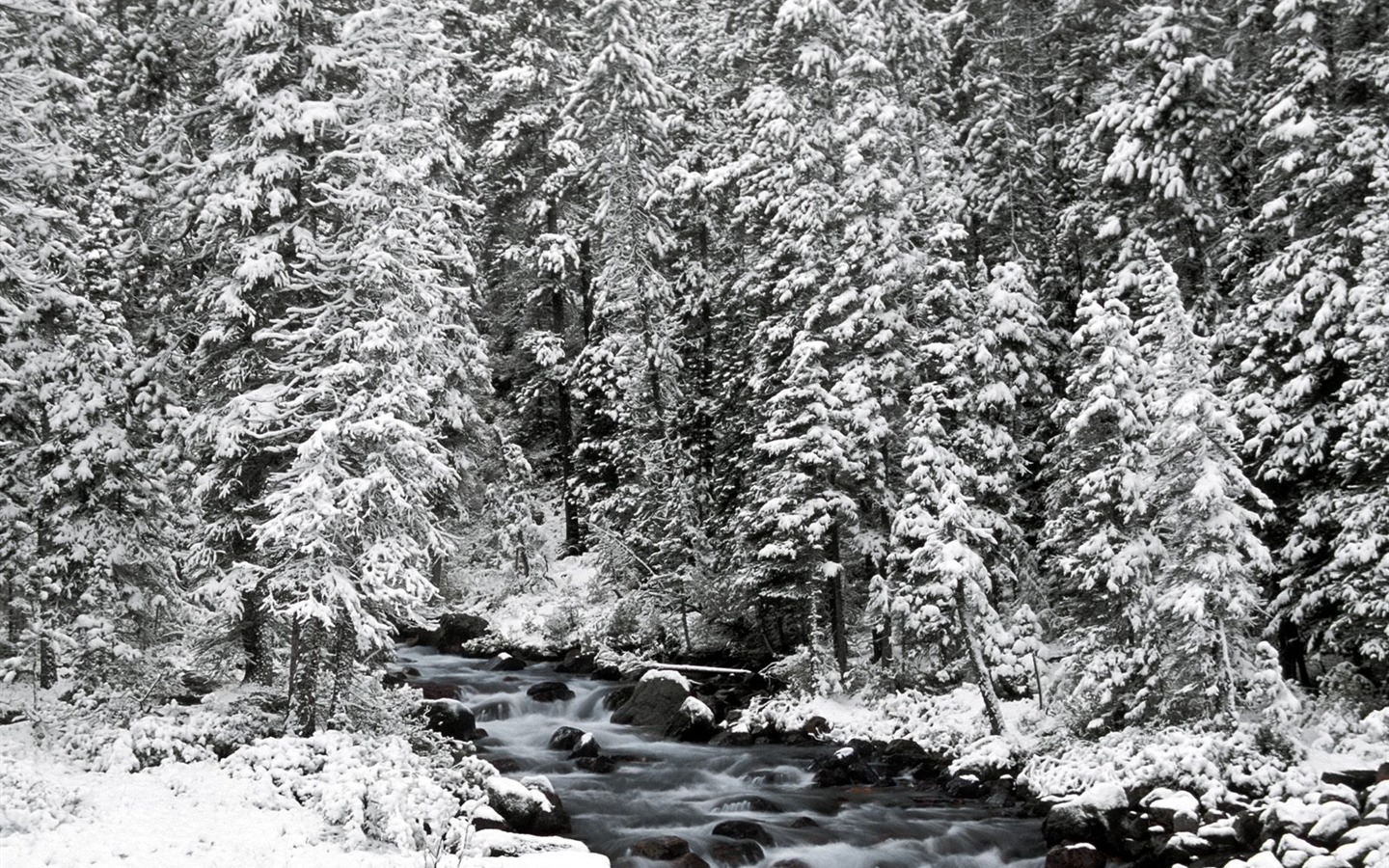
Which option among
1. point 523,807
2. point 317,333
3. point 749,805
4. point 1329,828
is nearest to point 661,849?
point 523,807

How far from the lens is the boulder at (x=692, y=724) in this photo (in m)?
23.0

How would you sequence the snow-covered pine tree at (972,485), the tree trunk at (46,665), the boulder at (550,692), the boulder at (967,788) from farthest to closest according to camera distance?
1. the boulder at (550,692)
2. the snow-covered pine tree at (972,485)
3. the boulder at (967,788)
4. the tree trunk at (46,665)

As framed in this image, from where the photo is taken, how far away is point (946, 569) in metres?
19.4

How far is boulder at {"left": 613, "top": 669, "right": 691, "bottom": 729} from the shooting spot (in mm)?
23703

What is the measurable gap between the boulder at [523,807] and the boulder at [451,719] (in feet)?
18.2

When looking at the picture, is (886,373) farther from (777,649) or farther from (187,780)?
(187,780)

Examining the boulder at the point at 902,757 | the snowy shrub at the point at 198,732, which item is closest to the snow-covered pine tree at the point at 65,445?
the snowy shrub at the point at 198,732

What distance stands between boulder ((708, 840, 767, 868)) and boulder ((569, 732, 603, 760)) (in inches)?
214

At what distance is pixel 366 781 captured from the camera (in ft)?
44.9

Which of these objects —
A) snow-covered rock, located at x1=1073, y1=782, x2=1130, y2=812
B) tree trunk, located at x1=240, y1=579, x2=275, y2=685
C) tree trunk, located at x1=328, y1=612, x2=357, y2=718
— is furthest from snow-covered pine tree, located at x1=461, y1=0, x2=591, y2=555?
snow-covered rock, located at x1=1073, y1=782, x2=1130, y2=812

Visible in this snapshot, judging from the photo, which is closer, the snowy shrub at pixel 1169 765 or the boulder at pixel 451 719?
the snowy shrub at pixel 1169 765

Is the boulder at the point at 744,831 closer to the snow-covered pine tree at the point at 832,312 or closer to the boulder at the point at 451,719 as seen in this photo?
the boulder at the point at 451,719

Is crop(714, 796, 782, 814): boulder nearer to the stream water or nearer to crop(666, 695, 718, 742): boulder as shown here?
the stream water

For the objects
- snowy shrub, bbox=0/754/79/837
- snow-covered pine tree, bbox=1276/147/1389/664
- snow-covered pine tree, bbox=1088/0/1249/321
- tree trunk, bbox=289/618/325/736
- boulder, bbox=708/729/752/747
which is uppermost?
snow-covered pine tree, bbox=1088/0/1249/321
